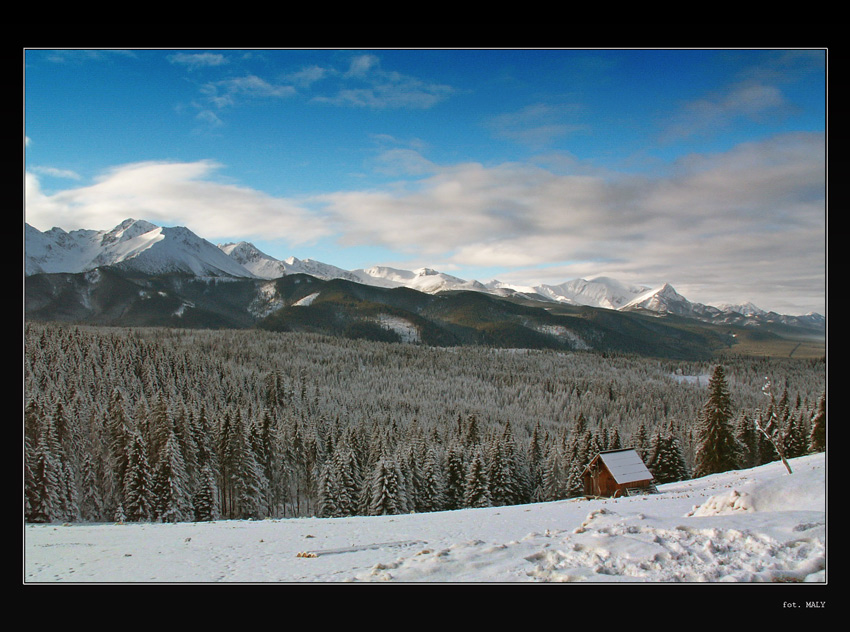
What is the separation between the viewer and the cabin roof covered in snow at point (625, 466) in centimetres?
2422

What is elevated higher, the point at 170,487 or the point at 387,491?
the point at 170,487

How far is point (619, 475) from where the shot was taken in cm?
2420

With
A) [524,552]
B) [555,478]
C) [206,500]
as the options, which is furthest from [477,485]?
[524,552]

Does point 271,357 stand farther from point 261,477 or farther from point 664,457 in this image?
point 664,457

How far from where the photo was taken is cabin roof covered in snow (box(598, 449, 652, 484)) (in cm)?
2422

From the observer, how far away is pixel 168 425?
3102cm

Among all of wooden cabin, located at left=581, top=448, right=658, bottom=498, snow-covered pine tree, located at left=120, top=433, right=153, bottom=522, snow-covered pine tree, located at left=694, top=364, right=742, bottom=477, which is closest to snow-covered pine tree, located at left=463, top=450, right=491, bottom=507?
wooden cabin, located at left=581, top=448, right=658, bottom=498

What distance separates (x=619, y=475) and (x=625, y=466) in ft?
2.79

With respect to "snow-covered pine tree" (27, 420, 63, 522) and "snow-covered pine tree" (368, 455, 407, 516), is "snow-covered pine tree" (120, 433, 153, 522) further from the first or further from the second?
"snow-covered pine tree" (368, 455, 407, 516)

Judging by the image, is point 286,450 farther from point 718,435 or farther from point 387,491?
point 718,435

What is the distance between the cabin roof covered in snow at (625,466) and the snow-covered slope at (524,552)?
41.5 ft
